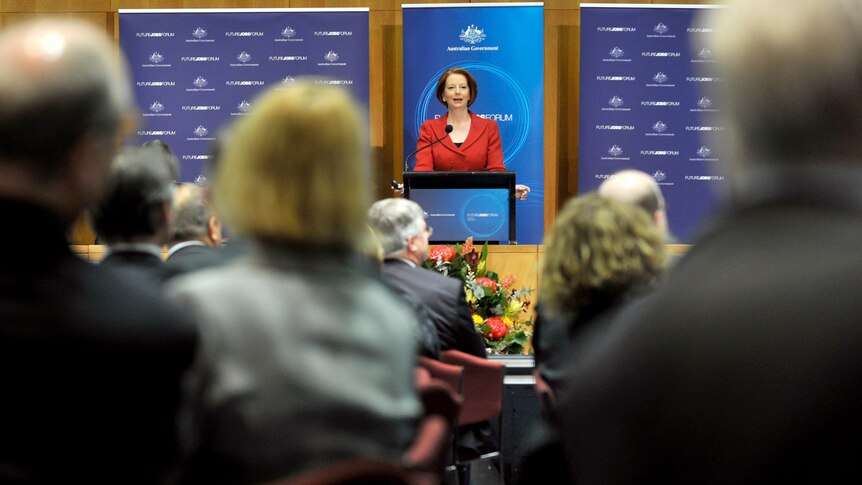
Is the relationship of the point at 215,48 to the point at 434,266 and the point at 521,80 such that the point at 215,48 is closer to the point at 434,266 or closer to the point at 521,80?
the point at 521,80

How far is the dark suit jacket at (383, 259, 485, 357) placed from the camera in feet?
12.3

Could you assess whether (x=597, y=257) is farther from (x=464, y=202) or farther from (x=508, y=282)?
(x=464, y=202)

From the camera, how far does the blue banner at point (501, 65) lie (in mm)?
8070

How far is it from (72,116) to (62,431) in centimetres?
37

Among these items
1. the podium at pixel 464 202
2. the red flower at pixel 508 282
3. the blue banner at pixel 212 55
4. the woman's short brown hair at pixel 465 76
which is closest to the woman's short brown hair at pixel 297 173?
the red flower at pixel 508 282

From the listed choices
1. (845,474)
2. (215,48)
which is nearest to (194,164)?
(215,48)

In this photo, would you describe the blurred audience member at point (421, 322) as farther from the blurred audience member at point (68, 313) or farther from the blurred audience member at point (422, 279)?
the blurred audience member at point (68, 313)

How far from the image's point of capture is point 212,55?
827 cm

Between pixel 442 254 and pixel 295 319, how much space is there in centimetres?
357

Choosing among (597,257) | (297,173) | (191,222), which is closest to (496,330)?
(191,222)

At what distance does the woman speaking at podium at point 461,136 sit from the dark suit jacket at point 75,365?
6.36 metres

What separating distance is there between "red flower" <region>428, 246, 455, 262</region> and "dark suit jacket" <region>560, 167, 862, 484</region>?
4.16m

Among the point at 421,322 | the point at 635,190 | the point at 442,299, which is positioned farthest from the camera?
the point at 442,299

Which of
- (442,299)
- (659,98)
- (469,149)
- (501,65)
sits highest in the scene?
(501,65)
